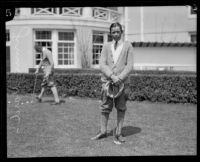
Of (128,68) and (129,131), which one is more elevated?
(128,68)

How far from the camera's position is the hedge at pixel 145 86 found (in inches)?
345

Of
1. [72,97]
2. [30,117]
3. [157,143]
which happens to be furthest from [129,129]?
[72,97]

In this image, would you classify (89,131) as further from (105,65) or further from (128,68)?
(128,68)

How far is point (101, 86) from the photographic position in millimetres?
9539

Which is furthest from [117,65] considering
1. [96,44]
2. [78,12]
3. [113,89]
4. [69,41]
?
[78,12]

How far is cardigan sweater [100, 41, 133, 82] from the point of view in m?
4.46

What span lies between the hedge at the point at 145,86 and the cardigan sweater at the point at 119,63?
464 centimetres

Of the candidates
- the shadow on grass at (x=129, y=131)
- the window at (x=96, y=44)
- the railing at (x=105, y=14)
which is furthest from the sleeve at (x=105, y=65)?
the railing at (x=105, y=14)

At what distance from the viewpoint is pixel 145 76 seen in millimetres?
9164

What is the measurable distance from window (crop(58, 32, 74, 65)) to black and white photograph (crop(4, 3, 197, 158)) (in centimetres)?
6

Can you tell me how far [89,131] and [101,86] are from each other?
4.22 m

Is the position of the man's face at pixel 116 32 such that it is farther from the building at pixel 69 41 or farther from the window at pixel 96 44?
the window at pixel 96 44

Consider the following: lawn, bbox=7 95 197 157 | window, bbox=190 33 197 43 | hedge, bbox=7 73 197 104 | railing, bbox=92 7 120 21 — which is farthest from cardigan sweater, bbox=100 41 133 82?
window, bbox=190 33 197 43

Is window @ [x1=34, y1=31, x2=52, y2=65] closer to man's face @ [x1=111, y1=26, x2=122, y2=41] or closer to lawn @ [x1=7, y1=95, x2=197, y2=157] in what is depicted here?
lawn @ [x1=7, y1=95, x2=197, y2=157]
